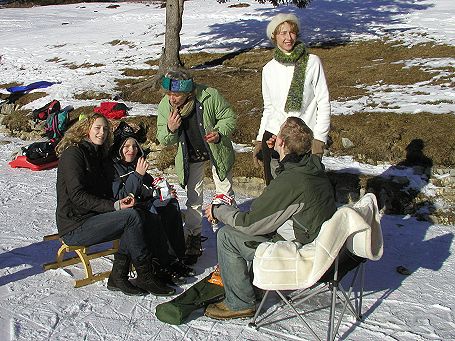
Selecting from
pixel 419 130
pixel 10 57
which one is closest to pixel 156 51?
pixel 10 57

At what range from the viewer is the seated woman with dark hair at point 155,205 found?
4883mm

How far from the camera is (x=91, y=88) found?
14688 millimetres

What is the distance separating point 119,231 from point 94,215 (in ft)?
0.94

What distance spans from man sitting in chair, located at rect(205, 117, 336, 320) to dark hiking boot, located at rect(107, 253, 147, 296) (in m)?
0.76

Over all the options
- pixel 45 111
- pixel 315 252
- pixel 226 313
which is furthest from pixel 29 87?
pixel 315 252

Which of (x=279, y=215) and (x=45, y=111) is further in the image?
(x=45, y=111)

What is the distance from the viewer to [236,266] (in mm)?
4109

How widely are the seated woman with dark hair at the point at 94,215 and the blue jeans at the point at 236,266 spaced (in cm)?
72

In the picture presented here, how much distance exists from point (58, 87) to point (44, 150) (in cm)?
612

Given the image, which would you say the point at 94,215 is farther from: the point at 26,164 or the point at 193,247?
the point at 26,164

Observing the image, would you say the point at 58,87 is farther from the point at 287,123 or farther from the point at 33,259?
the point at 287,123

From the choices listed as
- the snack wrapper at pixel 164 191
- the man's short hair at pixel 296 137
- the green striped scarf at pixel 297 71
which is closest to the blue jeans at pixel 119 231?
the snack wrapper at pixel 164 191

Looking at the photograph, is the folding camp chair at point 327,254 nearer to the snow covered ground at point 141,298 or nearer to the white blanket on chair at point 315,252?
the white blanket on chair at point 315,252

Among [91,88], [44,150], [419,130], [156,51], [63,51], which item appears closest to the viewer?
[419,130]
